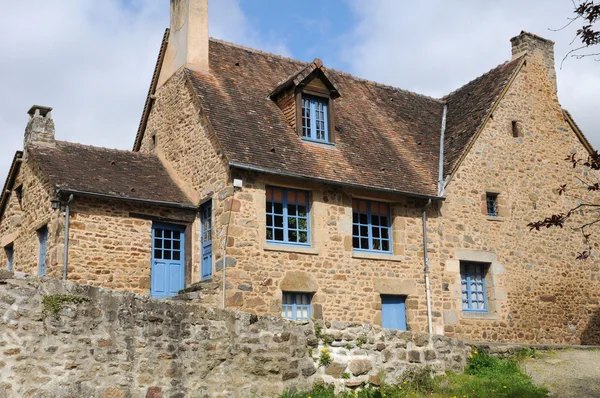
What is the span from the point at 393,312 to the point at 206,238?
169 inches

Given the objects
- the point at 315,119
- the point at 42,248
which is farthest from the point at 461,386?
the point at 42,248

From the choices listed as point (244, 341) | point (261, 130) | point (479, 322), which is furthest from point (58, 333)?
point (479, 322)

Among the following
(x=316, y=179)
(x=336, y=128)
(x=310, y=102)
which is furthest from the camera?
(x=336, y=128)

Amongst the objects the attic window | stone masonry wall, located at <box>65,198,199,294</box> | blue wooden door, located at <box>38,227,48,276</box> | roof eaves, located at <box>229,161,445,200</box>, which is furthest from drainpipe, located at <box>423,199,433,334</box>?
blue wooden door, located at <box>38,227,48,276</box>

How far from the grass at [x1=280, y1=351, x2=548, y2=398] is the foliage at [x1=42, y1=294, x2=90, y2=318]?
2924mm

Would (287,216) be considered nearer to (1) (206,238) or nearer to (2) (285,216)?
(2) (285,216)

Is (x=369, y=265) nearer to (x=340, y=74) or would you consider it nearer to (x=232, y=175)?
(x=232, y=175)

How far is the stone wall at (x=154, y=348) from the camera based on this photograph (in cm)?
725

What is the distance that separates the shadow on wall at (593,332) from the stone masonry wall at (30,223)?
1273 centimetres

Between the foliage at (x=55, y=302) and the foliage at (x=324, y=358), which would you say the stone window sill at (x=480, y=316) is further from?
the foliage at (x=55, y=302)

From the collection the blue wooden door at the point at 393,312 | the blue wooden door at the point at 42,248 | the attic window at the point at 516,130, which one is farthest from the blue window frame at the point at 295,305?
the attic window at the point at 516,130

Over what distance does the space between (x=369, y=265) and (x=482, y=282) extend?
3398mm

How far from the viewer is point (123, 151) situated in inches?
669

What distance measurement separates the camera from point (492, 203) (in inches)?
703
